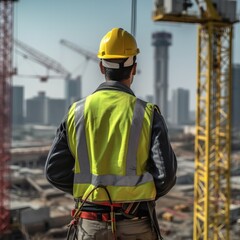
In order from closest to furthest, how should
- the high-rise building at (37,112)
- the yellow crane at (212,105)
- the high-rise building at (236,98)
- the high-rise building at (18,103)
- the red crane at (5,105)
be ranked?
1. the yellow crane at (212,105)
2. the red crane at (5,105)
3. the high-rise building at (236,98)
4. the high-rise building at (18,103)
5. the high-rise building at (37,112)

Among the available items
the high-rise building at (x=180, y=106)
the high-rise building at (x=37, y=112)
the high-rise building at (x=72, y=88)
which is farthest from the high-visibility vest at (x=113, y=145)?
the high-rise building at (x=180, y=106)

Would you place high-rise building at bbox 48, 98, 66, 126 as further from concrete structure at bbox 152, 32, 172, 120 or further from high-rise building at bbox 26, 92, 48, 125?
concrete structure at bbox 152, 32, 172, 120

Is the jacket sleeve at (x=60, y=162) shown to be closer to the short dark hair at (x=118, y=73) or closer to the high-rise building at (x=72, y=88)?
the short dark hair at (x=118, y=73)

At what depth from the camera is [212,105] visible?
9.62m

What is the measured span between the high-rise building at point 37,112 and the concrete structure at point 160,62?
26488mm

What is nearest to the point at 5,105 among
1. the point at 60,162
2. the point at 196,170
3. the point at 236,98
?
the point at 196,170

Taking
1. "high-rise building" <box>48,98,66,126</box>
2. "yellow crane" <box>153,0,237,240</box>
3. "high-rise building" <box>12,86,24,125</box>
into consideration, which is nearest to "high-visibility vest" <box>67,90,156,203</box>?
"yellow crane" <box>153,0,237,240</box>

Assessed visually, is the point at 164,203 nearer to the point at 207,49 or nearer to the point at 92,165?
the point at 207,49

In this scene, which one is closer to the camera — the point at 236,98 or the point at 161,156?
the point at 161,156

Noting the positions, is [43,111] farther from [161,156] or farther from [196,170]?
[161,156]

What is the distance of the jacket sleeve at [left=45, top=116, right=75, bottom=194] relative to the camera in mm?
1378

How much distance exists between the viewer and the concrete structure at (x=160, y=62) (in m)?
96.9

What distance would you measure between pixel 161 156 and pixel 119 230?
0.96 feet

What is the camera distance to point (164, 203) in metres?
25.6
